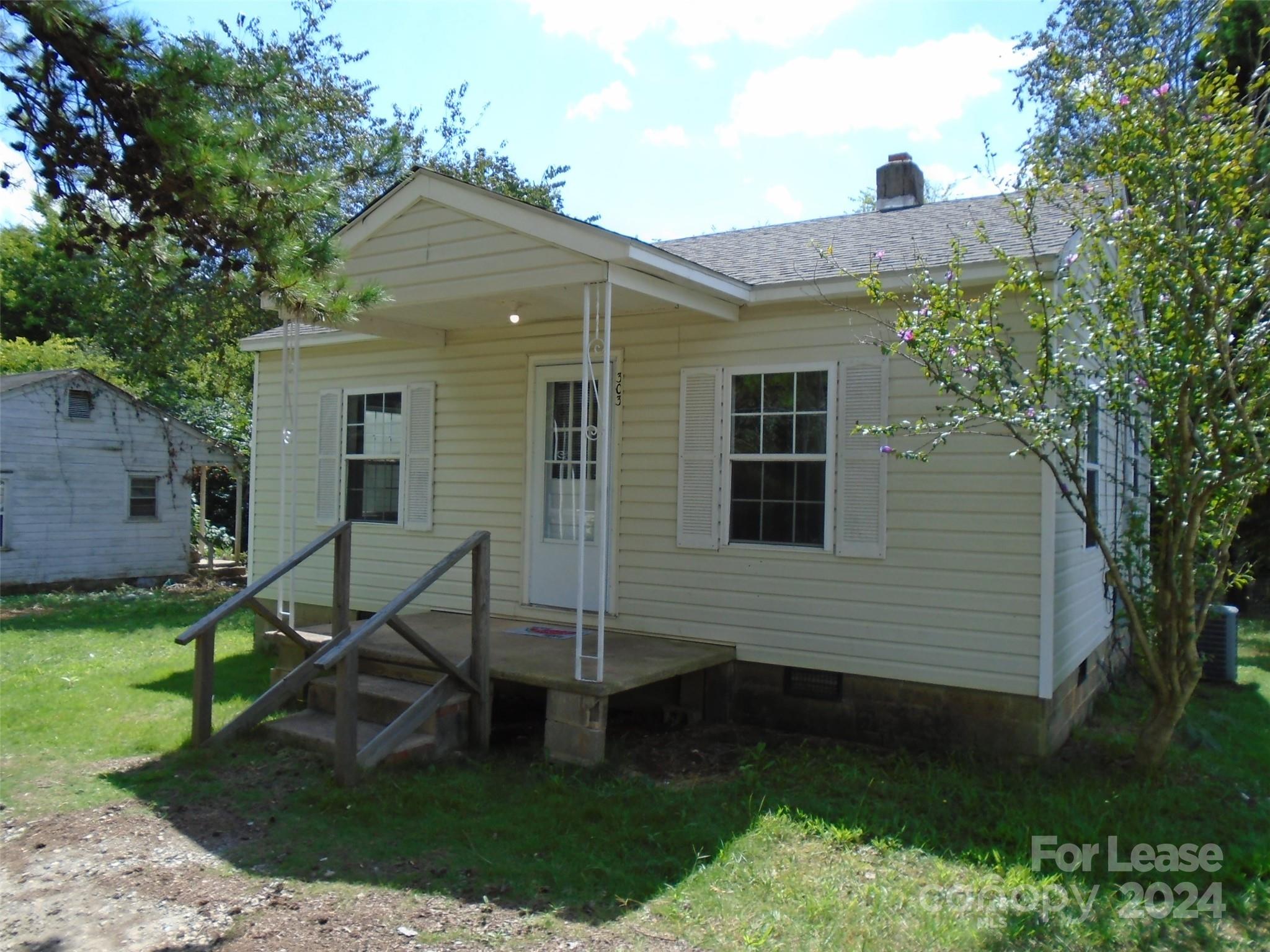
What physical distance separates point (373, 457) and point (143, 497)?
11.3 m

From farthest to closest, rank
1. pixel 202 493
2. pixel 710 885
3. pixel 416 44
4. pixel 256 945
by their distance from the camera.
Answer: pixel 202 493 → pixel 416 44 → pixel 710 885 → pixel 256 945

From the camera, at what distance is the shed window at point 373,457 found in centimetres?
885

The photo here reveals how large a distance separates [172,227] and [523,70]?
6.87m

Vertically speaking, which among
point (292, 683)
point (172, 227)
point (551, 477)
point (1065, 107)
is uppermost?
point (1065, 107)

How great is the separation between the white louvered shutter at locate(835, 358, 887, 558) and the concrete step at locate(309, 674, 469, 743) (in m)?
2.77

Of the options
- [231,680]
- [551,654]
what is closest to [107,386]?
[231,680]

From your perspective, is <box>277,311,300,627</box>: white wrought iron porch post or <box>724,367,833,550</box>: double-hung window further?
<box>277,311,300,627</box>: white wrought iron porch post

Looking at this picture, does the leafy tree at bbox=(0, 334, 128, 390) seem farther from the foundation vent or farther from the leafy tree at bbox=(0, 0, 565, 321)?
the foundation vent

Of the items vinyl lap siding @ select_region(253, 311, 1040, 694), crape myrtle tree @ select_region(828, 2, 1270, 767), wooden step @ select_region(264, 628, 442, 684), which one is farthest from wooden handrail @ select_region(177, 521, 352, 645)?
crape myrtle tree @ select_region(828, 2, 1270, 767)

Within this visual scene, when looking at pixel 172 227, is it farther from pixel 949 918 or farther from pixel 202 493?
pixel 202 493

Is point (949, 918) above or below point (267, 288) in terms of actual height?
below

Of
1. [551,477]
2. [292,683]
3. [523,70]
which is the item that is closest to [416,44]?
[523,70]

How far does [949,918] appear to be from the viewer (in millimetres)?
3842

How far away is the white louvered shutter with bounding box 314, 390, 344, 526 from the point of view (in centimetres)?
923
